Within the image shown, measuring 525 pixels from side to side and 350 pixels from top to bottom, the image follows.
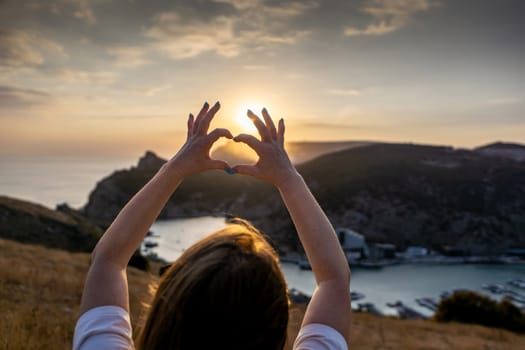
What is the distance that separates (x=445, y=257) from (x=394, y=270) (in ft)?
53.1

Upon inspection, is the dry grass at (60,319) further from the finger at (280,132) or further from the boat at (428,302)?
the boat at (428,302)

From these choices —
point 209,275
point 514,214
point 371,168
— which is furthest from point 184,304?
point 371,168

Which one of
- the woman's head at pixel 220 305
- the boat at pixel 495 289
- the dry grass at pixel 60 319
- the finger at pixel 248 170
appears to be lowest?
the boat at pixel 495 289

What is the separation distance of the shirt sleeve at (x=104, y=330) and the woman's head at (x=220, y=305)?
6 cm

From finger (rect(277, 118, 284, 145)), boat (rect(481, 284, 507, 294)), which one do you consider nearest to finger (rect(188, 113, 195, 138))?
finger (rect(277, 118, 284, 145))

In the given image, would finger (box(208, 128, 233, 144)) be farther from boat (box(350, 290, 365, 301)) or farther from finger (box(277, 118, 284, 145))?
boat (box(350, 290, 365, 301))

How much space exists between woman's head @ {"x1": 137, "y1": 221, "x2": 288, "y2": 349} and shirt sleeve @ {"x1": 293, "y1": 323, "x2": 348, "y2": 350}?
63mm

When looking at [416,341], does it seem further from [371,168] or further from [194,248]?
[371,168]

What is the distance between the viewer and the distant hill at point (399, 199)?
106500mm

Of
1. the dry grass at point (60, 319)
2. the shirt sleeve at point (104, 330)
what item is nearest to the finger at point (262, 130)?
the dry grass at point (60, 319)

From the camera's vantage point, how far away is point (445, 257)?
95625mm

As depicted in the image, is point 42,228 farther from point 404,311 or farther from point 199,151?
point 404,311

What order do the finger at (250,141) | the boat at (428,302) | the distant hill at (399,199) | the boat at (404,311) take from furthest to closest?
the distant hill at (399,199) → the boat at (428,302) → the boat at (404,311) → the finger at (250,141)

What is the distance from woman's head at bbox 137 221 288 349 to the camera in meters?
1.12
